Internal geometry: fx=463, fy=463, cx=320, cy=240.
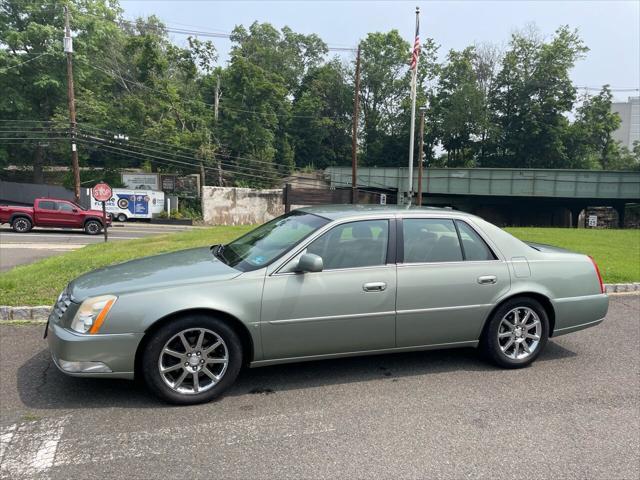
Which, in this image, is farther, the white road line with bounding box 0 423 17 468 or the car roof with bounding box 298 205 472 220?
the car roof with bounding box 298 205 472 220

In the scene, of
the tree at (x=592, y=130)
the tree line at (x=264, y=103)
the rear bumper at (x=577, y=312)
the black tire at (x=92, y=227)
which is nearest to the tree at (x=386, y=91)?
the tree line at (x=264, y=103)

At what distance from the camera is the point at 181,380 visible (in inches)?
143

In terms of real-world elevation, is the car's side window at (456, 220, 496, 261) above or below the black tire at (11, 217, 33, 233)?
above

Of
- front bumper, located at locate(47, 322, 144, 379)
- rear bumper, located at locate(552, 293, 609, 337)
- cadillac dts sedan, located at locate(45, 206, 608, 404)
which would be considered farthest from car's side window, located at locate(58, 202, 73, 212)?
rear bumper, located at locate(552, 293, 609, 337)

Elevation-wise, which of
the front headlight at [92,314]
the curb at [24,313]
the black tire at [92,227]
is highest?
the front headlight at [92,314]

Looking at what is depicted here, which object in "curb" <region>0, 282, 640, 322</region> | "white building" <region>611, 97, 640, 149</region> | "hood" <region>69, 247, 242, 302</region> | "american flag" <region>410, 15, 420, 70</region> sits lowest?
"curb" <region>0, 282, 640, 322</region>

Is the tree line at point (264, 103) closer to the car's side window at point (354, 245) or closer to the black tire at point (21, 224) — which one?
the black tire at point (21, 224)

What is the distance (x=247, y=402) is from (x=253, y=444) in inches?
24.8

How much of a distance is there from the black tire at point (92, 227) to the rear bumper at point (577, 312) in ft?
74.4

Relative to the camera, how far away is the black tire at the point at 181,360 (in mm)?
3529

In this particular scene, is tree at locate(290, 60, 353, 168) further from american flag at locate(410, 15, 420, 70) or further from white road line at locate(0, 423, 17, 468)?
white road line at locate(0, 423, 17, 468)

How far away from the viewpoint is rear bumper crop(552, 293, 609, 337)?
4637 millimetres

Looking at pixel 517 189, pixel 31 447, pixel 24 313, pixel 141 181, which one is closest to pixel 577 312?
pixel 31 447

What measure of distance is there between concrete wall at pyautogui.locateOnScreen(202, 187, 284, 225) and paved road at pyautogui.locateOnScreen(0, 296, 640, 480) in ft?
114
